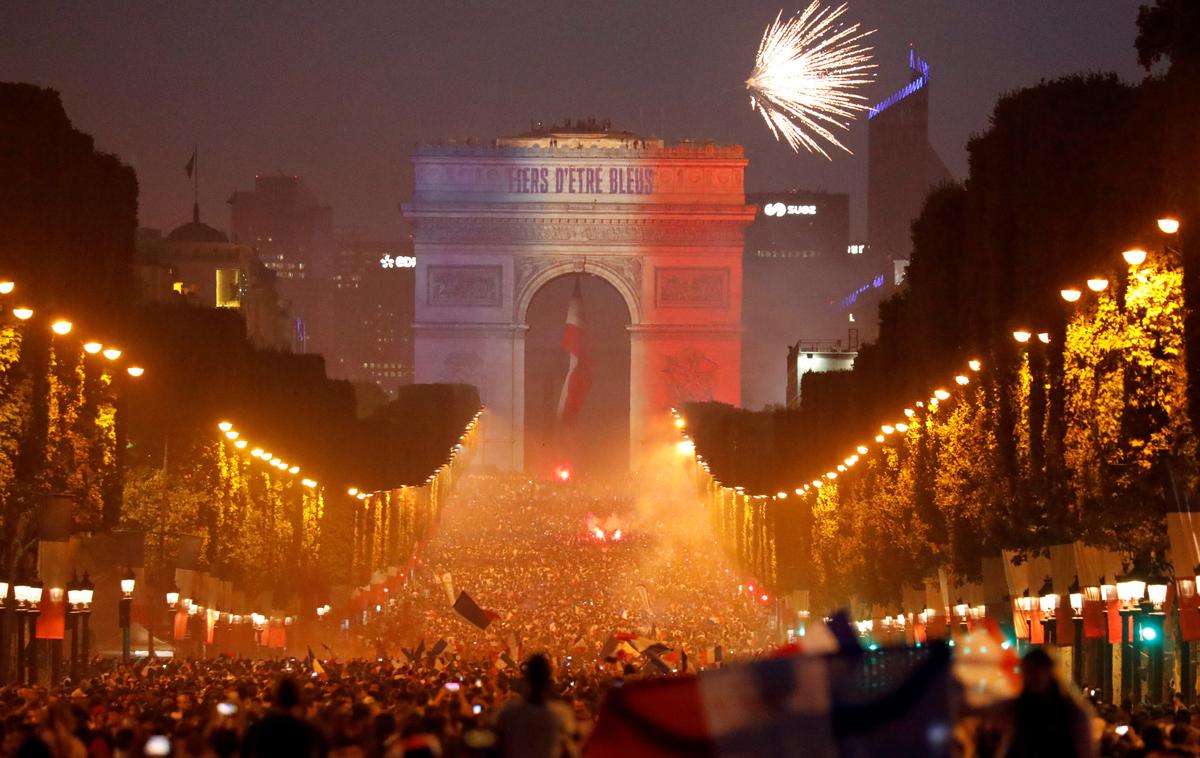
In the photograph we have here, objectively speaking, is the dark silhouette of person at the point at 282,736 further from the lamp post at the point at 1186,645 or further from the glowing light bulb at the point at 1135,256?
the glowing light bulb at the point at 1135,256

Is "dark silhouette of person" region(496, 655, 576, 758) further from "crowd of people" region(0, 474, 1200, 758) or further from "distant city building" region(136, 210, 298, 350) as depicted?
"distant city building" region(136, 210, 298, 350)

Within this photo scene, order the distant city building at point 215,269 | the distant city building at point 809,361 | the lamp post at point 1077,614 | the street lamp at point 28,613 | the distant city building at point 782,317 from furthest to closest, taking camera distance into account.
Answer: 1. the distant city building at point 782,317
2. the distant city building at point 215,269
3. the distant city building at point 809,361
4. the street lamp at point 28,613
5. the lamp post at point 1077,614

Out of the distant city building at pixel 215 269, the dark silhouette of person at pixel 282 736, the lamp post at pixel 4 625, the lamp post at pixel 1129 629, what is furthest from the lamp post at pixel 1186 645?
the distant city building at pixel 215 269

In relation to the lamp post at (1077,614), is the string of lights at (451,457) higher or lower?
higher

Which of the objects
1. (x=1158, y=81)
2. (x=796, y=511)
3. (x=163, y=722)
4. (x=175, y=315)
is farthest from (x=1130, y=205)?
(x=796, y=511)

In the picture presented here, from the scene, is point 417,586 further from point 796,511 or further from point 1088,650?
point 1088,650

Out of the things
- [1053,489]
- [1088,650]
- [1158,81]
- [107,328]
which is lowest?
[1088,650]

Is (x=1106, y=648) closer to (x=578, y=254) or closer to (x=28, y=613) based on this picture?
(x=28, y=613)
